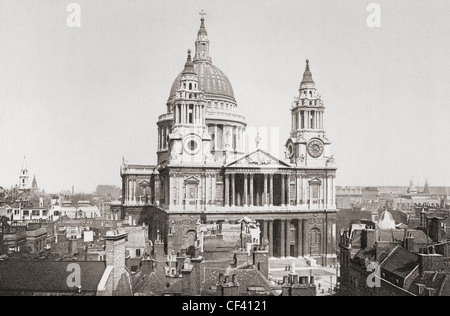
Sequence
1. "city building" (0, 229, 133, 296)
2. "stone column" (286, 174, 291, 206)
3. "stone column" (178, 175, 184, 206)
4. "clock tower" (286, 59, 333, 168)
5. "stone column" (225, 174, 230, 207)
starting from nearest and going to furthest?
"city building" (0, 229, 133, 296), "stone column" (178, 175, 184, 206), "stone column" (225, 174, 230, 207), "stone column" (286, 174, 291, 206), "clock tower" (286, 59, 333, 168)

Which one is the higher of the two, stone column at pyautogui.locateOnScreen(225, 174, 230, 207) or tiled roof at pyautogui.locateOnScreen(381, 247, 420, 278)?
stone column at pyautogui.locateOnScreen(225, 174, 230, 207)

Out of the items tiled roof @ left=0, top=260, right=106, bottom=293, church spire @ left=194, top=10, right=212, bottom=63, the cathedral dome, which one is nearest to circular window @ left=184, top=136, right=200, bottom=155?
the cathedral dome

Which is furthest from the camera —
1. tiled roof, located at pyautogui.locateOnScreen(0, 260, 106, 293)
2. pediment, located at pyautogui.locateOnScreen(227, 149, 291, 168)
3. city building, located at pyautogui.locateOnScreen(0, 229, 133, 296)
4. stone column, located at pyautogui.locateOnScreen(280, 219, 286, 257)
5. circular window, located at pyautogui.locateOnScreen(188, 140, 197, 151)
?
circular window, located at pyautogui.locateOnScreen(188, 140, 197, 151)

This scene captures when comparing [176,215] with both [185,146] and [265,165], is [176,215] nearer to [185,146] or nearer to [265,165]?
[185,146]

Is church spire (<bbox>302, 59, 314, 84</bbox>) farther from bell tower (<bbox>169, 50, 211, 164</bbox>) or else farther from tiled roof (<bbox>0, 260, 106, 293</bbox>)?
tiled roof (<bbox>0, 260, 106, 293</bbox>)

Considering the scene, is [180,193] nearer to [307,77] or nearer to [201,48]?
[307,77]
